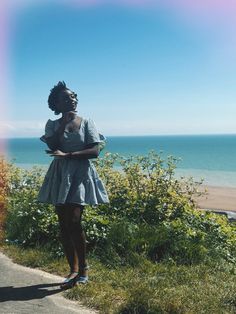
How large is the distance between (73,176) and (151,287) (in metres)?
1.27

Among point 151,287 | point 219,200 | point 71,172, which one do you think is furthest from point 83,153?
point 219,200

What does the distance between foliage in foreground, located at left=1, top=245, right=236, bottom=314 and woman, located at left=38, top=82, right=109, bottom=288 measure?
13.6 inches

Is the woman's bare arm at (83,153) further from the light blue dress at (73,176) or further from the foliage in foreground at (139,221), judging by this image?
the foliage in foreground at (139,221)

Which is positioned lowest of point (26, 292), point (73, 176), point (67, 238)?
point (26, 292)

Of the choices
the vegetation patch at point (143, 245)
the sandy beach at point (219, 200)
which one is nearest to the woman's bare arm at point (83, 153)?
the vegetation patch at point (143, 245)

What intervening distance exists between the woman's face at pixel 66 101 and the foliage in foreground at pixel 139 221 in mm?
1901

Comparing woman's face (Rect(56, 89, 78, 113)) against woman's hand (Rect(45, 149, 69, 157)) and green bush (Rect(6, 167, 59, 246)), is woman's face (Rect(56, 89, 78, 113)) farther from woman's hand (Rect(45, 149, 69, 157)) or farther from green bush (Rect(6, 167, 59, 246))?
green bush (Rect(6, 167, 59, 246))

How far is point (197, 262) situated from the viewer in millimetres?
5801

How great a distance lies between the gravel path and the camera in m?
4.19

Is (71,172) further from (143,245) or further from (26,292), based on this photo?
(143,245)

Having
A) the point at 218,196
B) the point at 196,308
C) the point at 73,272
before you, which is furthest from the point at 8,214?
the point at 218,196

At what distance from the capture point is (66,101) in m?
4.84

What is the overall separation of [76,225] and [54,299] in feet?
2.39

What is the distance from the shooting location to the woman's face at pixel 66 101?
4840mm
